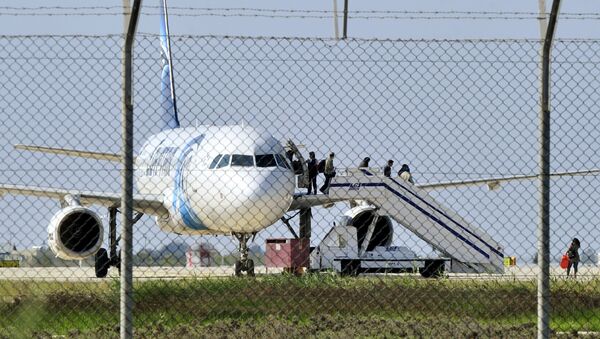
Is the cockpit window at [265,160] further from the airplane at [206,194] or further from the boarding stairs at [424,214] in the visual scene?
the boarding stairs at [424,214]

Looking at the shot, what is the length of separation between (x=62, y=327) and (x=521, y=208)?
17.1ft

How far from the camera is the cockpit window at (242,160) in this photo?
25.5 m

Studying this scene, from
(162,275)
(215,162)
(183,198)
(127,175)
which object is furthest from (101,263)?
(127,175)

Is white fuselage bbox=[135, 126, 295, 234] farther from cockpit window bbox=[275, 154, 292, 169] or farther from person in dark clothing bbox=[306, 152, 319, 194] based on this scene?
person in dark clothing bbox=[306, 152, 319, 194]

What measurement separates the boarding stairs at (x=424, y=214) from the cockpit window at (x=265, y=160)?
7.48 feet

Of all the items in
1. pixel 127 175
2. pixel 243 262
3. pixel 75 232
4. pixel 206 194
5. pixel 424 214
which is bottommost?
pixel 243 262

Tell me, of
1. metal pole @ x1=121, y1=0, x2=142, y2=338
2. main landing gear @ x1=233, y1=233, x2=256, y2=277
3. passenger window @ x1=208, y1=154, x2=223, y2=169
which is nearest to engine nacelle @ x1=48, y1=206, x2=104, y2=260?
passenger window @ x1=208, y1=154, x2=223, y2=169

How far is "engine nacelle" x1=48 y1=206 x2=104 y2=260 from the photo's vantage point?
997 inches

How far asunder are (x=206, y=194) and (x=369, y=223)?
22.8 feet

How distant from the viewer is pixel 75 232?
2756 cm

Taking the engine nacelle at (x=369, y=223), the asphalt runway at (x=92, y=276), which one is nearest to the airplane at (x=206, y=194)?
the asphalt runway at (x=92, y=276)

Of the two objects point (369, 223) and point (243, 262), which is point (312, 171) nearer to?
point (369, 223)

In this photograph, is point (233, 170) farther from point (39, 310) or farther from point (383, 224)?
point (39, 310)

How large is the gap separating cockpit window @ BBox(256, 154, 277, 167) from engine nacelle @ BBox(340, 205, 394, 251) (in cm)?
577
